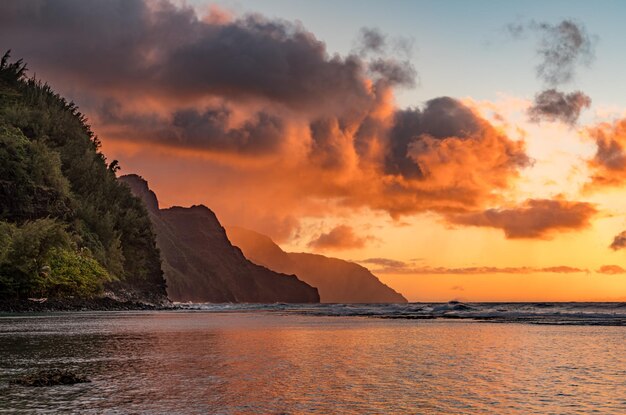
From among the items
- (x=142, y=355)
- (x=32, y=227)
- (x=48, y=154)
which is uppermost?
(x=48, y=154)

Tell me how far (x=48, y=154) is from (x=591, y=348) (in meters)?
105

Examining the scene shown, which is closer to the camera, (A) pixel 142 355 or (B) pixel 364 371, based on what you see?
(B) pixel 364 371

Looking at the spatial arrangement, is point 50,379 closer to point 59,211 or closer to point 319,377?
point 319,377

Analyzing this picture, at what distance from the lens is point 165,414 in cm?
1214

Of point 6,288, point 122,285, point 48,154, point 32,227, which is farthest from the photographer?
point 122,285

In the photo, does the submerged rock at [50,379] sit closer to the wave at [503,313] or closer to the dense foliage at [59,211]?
the wave at [503,313]

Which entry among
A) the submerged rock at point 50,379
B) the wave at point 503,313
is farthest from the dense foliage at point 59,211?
the submerged rock at point 50,379

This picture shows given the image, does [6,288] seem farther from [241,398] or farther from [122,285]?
Answer: [241,398]

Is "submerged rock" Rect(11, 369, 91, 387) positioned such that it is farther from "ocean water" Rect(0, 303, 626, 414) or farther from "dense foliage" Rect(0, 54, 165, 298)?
"dense foliage" Rect(0, 54, 165, 298)

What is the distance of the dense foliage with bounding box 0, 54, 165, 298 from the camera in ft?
288

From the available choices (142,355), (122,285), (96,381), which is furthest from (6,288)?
(96,381)

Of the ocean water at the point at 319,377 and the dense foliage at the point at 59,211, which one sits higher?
the dense foliage at the point at 59,211

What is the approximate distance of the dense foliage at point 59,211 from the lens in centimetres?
8781

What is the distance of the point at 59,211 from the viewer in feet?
352
